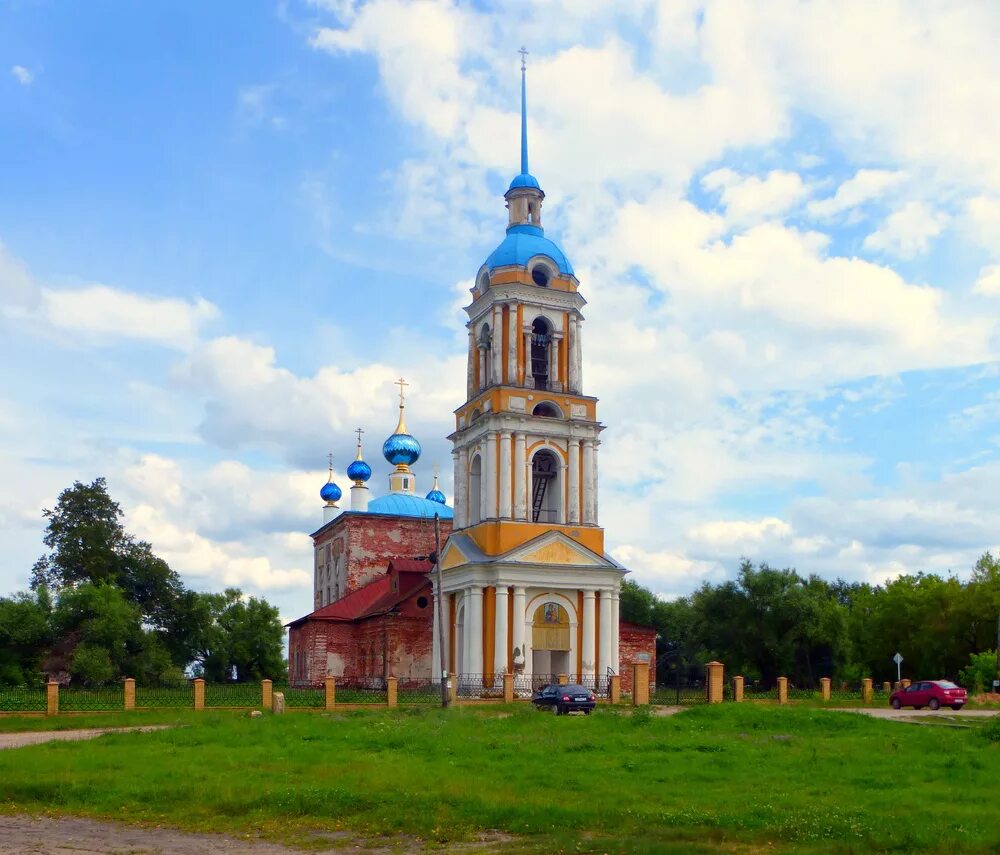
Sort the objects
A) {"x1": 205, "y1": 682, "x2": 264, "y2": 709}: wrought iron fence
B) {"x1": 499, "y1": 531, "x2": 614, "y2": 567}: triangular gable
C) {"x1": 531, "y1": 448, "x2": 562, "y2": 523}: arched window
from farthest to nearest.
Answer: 1. {"x1": 531, "y1": 448, "x2": 562, "y2": 523}: arched window
2. {"x1": 499, "y1": 531, "x2": 614, "y2": 567}: triangular gable
3. {"x1": 205, "y1": 682, "x2": 264, "y2": 709}: wrought iron fence

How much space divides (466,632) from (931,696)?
1702 centimetres

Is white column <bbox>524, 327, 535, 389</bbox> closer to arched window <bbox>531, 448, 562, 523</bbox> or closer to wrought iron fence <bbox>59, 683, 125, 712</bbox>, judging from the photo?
arched window <bbox>531, 448, 562, 523</bbox>

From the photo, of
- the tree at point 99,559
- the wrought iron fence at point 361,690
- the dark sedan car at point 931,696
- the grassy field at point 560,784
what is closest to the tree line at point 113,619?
the tree at point 99,559

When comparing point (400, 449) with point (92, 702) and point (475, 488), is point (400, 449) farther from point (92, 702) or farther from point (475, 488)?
point (92, 702)

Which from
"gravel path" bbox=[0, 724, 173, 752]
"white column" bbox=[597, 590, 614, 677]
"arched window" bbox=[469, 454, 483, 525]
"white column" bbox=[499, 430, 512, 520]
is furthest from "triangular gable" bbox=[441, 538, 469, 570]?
"gravel path" bbox=[0, 724, 173, 752]

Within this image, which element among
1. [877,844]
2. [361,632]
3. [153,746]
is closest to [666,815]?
[877,844]

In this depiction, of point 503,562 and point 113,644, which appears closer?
point 503,562

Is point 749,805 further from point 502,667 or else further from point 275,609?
point 275,609

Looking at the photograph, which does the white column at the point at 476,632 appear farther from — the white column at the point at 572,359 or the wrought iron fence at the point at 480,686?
the white column at the point at 572,359

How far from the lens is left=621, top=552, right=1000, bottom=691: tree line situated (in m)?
46.6

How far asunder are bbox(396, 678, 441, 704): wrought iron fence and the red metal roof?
3.41 meters

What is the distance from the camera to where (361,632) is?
5062 centimetres

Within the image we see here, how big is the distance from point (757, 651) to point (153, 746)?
36224mm

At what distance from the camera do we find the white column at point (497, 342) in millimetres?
45219
